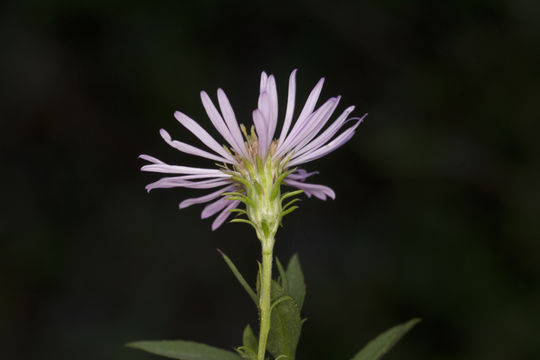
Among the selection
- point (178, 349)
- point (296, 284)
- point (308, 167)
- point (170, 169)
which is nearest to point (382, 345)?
point (296, 284)

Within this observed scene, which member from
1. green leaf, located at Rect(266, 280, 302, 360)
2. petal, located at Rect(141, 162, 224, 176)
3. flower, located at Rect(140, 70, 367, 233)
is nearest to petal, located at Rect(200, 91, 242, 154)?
flower, located at Rect(140, 70, 367, 233)

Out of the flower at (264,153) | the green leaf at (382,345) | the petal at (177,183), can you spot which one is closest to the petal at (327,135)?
the flower at (264,153)

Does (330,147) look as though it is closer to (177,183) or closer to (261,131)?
(261,131)

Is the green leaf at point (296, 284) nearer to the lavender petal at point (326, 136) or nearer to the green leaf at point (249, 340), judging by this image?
the green leaf at point (249, 340)

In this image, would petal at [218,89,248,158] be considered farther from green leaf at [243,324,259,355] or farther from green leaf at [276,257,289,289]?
green leaf at [243,324,259,355]

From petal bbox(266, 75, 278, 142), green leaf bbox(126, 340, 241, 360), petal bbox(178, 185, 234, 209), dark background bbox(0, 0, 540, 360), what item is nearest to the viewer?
green leaf bbox(126, 340, 241, 360)

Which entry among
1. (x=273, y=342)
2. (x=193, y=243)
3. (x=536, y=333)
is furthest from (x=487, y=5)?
(x=273, y=342)
